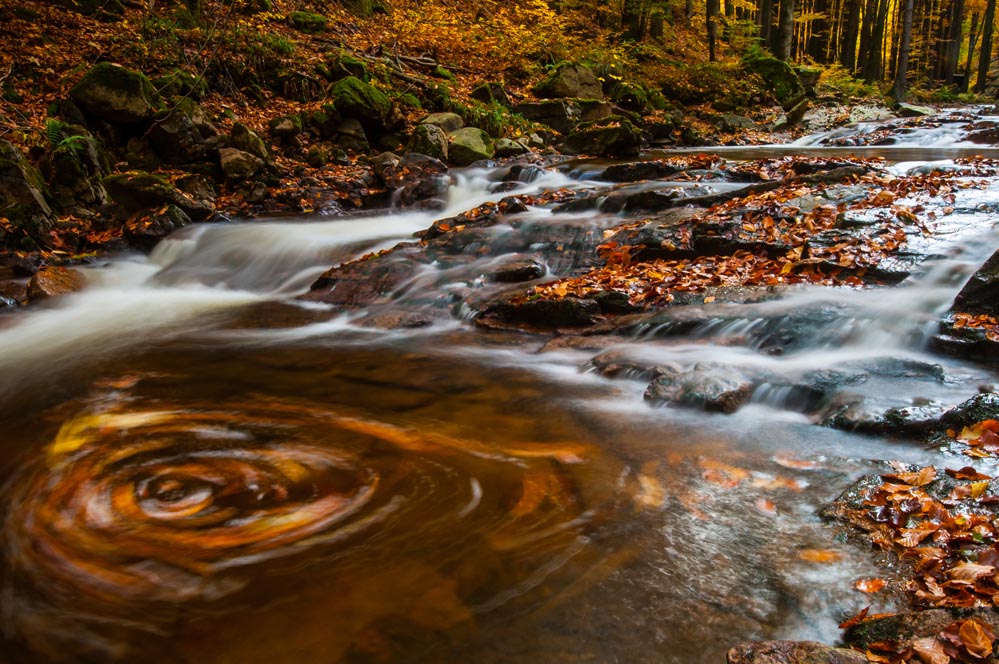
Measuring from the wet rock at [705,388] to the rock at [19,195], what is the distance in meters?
9.12

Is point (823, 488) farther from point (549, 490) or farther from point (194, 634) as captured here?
point (194, 634)

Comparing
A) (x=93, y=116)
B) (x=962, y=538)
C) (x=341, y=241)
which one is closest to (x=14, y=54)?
(x=93, y=116)

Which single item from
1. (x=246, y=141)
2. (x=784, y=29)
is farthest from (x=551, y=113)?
(x=784, y=29)

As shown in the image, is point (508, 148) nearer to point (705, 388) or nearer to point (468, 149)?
point (468, 149)

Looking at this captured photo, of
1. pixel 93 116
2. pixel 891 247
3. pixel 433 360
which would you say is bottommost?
pixel 433 360

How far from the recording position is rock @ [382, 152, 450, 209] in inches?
450

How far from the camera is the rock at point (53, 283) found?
300 inches

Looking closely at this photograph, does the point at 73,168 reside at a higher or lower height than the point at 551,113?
lower

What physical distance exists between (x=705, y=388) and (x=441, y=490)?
2.05 metres

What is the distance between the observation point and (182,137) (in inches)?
420

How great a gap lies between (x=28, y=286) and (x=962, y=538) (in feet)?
31.6

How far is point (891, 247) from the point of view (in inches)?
239

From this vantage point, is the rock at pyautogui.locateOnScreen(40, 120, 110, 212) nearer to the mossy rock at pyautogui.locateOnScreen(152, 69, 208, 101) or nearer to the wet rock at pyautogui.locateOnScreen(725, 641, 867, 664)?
the mossy rock at pyautogui.locateOnScreen(152, 69, 208, 101)

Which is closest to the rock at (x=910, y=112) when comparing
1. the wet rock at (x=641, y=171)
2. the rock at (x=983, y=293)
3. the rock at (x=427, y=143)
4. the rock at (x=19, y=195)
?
the wet rock at (x=641, y=171)
